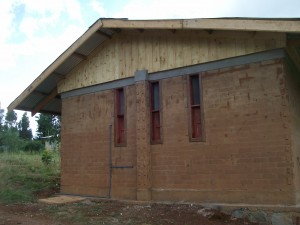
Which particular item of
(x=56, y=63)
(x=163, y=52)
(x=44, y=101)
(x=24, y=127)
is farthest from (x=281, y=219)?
(x=24, y=127)

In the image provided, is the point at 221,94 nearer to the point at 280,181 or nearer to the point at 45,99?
the point at 280,181

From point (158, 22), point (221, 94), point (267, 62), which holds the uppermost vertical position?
point (158, 22)

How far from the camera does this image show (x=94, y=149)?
13258mm

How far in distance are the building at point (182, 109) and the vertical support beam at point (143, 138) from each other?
0.03m

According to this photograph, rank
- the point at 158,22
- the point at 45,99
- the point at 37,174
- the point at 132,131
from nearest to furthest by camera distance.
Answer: the point at 158,22
the point at 132,131
the point at 45,99
the point at 37,174

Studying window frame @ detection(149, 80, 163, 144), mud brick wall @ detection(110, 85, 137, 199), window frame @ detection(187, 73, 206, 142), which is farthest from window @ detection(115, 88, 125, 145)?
window frame @ detection(187, 73, 206, 142)

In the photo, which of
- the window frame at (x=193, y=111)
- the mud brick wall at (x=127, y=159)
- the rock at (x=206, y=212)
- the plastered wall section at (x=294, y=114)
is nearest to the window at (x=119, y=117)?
the mud brick wall at (x=127, y=159)

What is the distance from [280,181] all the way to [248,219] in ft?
4.19

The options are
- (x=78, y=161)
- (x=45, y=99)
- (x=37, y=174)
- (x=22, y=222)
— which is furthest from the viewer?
(x=37, y=174)

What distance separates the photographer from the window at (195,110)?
1087 cm

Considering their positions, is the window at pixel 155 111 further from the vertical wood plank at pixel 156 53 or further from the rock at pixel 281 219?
the rock at pixel 281 219

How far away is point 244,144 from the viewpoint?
32.4 ft

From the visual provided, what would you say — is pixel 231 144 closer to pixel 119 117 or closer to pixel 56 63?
pixel 119 117

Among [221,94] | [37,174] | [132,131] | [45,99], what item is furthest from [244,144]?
[37,174]
